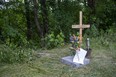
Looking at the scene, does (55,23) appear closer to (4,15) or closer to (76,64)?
(4,15)

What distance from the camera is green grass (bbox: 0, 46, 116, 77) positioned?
13.2 ft

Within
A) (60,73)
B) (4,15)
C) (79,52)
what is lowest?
(60,73)

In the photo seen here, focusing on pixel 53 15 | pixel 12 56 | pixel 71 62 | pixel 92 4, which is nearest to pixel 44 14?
pixel 53 15

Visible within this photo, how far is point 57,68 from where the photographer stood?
432cm

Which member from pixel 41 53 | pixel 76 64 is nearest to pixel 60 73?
pixel 76 64

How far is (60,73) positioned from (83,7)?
507 cm

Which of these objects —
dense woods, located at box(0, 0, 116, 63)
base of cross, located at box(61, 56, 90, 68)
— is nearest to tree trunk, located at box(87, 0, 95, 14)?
dense woods, located at box(0, 0, 116, 63)

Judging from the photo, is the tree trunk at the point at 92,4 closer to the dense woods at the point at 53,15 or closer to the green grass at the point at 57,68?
the dense woods at the point at 53,15

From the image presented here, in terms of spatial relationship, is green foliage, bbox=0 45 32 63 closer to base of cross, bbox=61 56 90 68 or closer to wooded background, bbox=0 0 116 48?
base of cross, bbox=61 56 90 68

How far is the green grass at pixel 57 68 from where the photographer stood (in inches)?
158

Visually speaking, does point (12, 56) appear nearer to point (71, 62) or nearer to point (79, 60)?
point (71, 62)

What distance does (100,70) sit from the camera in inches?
163

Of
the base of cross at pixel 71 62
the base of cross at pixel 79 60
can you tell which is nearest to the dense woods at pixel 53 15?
the base of cross at pixel 71 62

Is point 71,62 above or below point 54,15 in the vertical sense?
below
